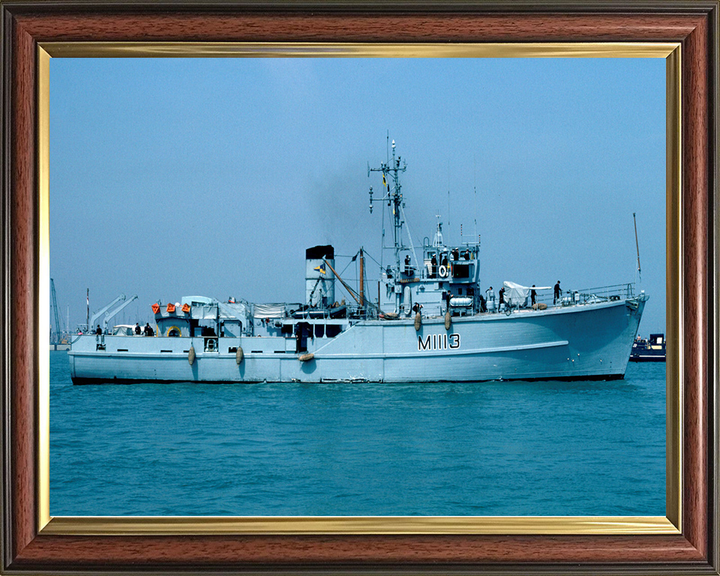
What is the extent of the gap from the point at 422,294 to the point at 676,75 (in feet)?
92.9

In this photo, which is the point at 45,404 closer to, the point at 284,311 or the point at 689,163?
the point at 689,163

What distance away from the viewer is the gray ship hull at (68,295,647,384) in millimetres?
29578

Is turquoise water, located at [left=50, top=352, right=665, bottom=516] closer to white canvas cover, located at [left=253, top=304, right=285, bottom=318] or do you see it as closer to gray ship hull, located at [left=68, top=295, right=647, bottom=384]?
gray ship hull, located at [left=68, top=295, right=647, bottom=384]

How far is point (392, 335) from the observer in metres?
30.7

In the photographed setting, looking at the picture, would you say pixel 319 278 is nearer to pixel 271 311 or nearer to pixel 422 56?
pixel 271 311

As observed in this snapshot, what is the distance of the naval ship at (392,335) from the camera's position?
1169 inches

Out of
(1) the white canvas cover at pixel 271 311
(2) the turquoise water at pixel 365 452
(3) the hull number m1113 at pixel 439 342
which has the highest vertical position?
(1) the white canvas cover at pixel 271 311

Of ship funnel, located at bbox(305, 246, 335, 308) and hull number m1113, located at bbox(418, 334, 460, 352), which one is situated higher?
ship funnel, located at bbox(305, 246, 335, 308)

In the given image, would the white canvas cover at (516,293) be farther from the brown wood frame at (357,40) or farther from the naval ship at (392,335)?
the brown wood frame at (357,40)

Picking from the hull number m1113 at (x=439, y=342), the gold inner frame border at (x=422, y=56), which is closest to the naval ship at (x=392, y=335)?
the hull number m1113 at (x=439, y=342)

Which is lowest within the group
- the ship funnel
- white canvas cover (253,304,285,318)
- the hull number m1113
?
the hull number m1113

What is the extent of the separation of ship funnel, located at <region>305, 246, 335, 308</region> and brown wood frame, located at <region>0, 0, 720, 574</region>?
3079 cm

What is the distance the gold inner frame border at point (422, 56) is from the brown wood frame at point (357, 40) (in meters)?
0.04

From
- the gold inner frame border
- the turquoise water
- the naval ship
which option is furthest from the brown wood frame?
the naval ship
